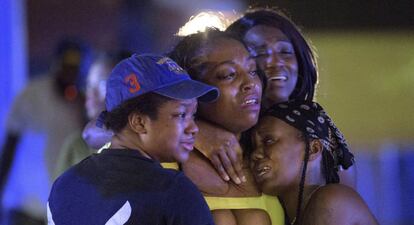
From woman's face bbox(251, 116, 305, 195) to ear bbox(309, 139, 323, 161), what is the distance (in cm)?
2

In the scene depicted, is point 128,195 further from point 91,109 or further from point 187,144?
point 91,109

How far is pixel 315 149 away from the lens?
67.6 inches

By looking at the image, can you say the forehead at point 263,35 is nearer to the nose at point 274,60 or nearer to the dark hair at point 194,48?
the nose at point 274,60

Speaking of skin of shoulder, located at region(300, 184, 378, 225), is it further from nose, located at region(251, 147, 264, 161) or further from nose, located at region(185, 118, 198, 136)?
nose, located at region(185, 118, 198, 136)

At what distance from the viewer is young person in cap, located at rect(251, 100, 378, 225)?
5.54 ft

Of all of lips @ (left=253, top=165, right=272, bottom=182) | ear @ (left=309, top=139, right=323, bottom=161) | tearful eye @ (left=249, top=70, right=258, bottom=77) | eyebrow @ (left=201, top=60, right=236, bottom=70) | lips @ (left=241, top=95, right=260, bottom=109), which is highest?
eyebrow @ (left=201, top=60, right=236, bottom=70)

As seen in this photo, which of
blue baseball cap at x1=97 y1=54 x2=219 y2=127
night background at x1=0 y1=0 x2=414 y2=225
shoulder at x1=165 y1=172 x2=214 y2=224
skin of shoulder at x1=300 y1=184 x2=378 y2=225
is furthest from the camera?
night background at x1=0 y1=0 x2=414 y2=225

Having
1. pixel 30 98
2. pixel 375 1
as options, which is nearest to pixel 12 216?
pixel 30 98

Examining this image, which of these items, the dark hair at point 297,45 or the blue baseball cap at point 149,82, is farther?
the dark hair at point 297,45

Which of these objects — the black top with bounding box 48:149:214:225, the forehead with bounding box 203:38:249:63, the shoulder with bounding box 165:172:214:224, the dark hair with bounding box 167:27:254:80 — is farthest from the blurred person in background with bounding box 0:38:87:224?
the shoulder with bounding box 165:172:214:224

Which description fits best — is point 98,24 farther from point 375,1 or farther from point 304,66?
point 375,1

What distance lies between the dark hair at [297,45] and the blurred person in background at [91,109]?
0.52 meters

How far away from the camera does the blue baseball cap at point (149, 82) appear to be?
1.38 meters

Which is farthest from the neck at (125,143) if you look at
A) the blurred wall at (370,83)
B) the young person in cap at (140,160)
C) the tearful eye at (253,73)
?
the blurred wall at (370,83)
